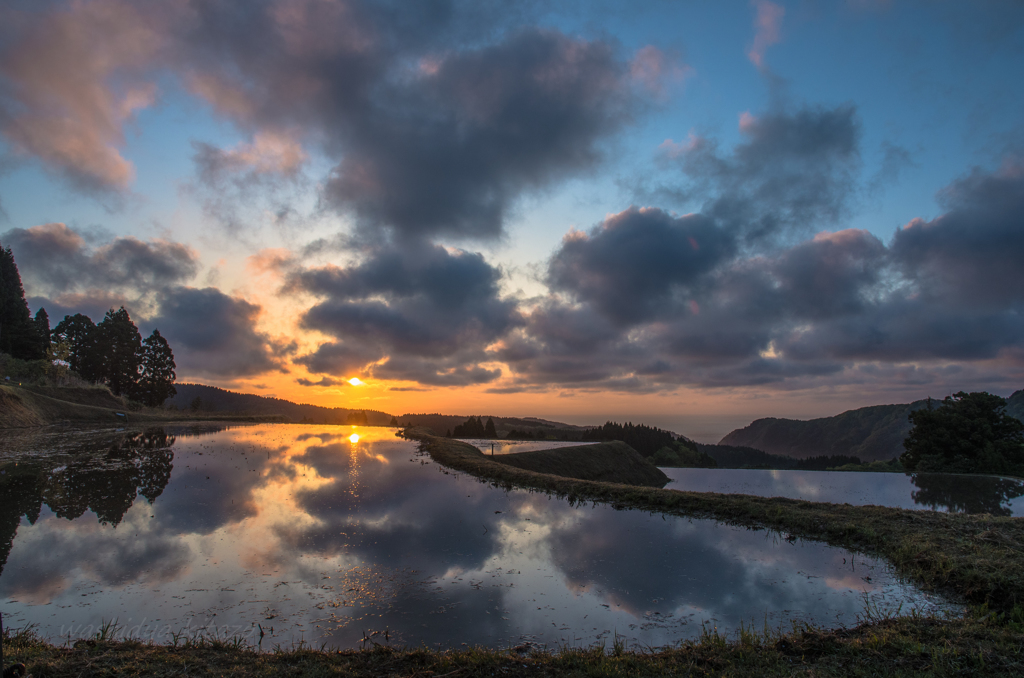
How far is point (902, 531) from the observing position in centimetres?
1555

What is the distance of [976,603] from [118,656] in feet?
60.4

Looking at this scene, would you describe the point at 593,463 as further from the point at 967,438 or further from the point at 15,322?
the point at 15,322

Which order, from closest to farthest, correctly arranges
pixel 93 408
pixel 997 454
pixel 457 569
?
pixel 457 569 → pixel 997 454 → pixel 93 408

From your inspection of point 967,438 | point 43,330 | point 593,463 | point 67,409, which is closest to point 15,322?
point 43,330

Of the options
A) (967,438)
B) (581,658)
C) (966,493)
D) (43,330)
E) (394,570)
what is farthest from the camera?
(43,330)

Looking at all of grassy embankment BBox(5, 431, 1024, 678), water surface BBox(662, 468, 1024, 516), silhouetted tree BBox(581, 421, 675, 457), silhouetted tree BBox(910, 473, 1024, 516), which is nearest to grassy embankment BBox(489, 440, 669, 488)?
water surface BBox(662, 468, 1024, 516)

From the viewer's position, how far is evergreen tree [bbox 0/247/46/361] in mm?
75250

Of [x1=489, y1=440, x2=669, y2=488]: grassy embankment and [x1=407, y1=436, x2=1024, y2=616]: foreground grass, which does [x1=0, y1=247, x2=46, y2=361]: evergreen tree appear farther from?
[x1=407, y1=436, x2=1024, y2=616]: foreground grass

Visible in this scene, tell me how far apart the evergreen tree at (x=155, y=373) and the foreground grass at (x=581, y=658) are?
354ft

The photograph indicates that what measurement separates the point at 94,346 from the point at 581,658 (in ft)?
383

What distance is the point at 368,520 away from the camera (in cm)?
1759

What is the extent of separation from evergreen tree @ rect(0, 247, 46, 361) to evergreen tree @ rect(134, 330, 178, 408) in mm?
15709

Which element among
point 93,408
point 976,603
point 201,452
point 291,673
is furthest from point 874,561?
point 93,408

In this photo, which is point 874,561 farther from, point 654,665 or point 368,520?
point 368,520
